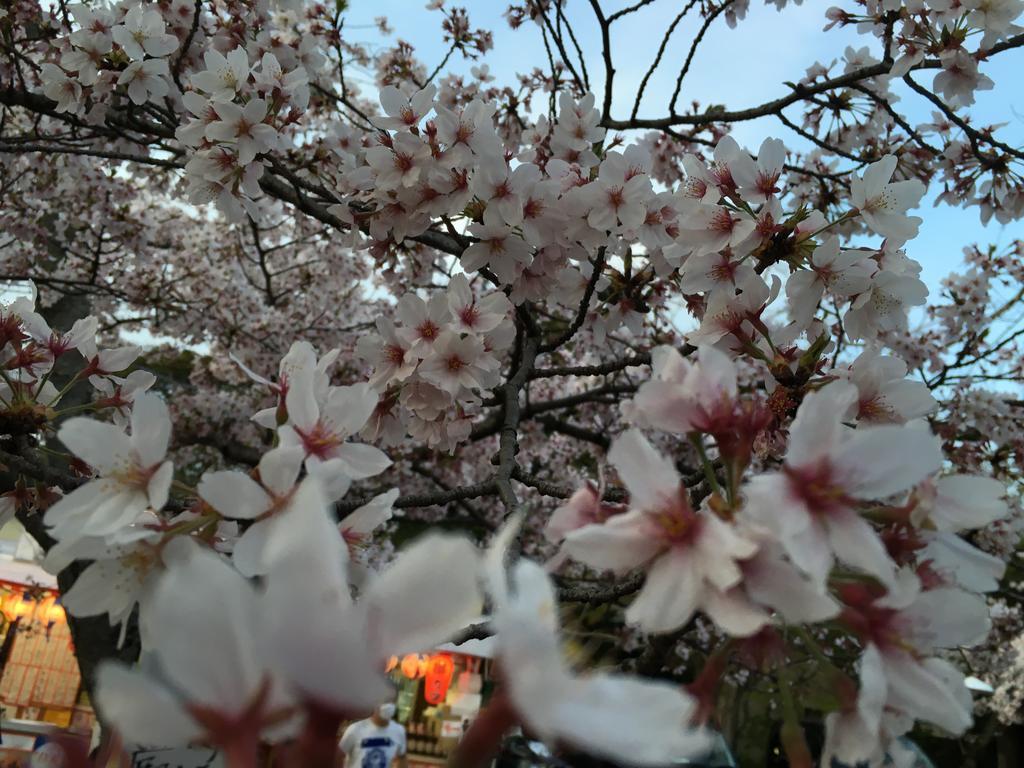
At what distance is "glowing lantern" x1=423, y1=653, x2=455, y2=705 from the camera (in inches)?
304

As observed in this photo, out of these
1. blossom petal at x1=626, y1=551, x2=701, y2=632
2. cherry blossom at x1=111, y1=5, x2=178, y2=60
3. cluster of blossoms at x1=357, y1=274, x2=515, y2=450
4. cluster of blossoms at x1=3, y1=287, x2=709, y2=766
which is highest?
cherry blossom at x1=111, y1=5, x2=178, y2=60

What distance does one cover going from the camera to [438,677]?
7.75 meters

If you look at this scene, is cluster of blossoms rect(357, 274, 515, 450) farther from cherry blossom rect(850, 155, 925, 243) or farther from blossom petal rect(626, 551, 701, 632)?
blossom petal rect(626, 551, 701, 632)

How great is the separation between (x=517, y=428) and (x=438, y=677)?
20.8ft

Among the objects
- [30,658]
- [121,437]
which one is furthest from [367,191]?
[30,658]

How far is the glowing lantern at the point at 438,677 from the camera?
304 inches

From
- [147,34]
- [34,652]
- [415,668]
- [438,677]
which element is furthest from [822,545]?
[34,652]

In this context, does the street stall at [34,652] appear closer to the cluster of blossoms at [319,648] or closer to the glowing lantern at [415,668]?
the glowing lantern at [415,668]

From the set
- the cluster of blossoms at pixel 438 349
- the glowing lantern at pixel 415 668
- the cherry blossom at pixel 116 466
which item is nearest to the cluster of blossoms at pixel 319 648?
the cherry blossom at pixel 116 466

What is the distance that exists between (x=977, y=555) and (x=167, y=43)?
2.62 m

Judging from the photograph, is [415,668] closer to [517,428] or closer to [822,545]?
[517,428]

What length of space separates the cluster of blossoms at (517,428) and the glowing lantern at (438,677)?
15.4 ft

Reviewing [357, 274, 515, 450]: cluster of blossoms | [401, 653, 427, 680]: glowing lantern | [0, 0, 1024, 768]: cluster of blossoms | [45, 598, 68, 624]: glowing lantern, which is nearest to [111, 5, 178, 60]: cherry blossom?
[0, 0, 1024, 768]: cluster of blossoms

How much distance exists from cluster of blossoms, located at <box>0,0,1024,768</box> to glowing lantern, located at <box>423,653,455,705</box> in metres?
4.71
